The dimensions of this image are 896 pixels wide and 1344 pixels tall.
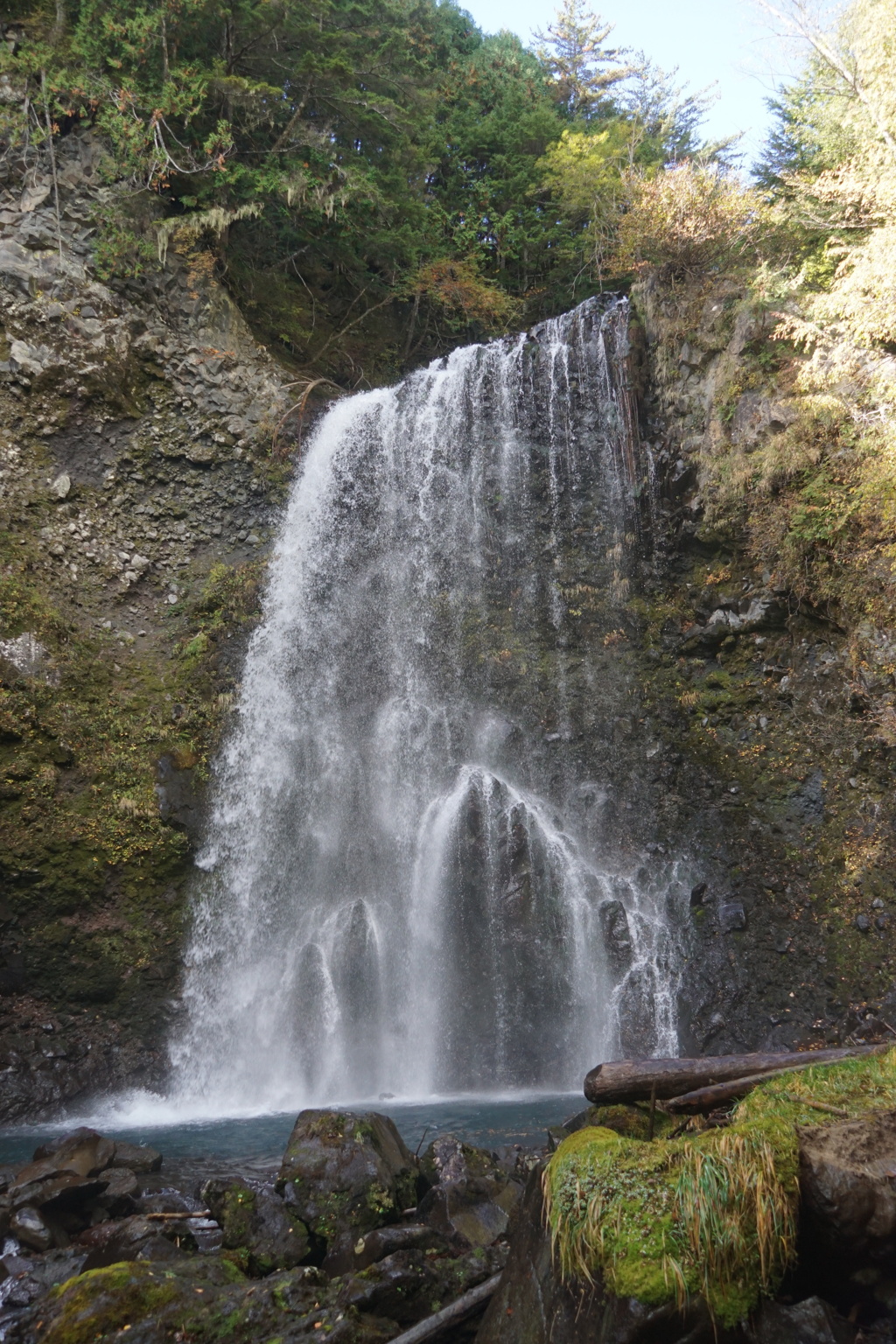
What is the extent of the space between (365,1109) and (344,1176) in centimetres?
373

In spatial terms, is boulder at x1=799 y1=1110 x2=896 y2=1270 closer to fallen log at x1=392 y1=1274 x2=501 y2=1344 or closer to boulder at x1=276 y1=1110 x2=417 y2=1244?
fallen log at x1=392 y1=1274 x2=501 y2=1344

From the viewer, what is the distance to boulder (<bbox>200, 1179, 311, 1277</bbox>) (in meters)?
4.30

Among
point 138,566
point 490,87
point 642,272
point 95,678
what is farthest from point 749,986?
point 490,87

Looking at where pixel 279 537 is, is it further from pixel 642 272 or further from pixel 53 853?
pixel 642 272

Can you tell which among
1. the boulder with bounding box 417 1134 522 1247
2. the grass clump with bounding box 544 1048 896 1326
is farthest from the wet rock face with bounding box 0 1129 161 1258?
the grass clump with bounding box 544 1048 896 1326

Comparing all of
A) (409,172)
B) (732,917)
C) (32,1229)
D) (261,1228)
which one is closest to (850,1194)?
(261,1228)

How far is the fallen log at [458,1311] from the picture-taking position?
3213 millimetres

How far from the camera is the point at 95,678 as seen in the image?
35.7ft

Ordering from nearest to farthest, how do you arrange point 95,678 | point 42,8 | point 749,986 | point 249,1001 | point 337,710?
point 749,986, point 249,1001, point 95,678, point 337,710, point 42,8

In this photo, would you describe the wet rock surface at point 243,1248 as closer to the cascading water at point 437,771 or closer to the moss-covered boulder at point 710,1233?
the moss-covered boulder at point 710,1233

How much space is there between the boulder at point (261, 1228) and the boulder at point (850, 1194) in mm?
3038

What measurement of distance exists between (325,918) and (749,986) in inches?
210

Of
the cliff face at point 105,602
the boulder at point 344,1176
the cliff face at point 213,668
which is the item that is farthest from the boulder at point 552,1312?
the cliff face at point 105,602

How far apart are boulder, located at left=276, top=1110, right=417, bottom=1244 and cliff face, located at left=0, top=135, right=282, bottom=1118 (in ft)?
16.0
